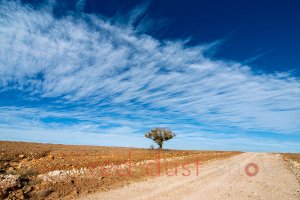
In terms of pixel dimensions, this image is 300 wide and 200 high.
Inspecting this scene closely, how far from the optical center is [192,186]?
17172 millimetres

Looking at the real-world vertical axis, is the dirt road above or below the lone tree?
below

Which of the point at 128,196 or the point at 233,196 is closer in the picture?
the point at 128,196

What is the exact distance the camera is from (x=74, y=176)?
18.9m

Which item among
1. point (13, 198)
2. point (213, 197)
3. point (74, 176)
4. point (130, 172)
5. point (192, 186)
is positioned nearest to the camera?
point (13, 198)

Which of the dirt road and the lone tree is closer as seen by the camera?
the dirt road

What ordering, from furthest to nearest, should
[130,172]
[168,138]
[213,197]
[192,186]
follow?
1. [168,138]
2. [130,172]
3. [192,186]
4. [213,197]

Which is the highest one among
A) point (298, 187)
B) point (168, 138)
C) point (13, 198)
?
point (168, 138)

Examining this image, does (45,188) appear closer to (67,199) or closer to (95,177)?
(67,199)

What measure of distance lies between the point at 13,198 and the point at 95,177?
633cm

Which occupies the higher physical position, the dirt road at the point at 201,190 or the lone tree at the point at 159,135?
the lone tree at the point at 159,135

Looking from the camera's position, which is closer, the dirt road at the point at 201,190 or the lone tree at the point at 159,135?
the dirt road at the point at 201,190

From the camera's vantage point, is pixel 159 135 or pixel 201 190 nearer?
pixel 201 190

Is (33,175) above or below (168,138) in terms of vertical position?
below

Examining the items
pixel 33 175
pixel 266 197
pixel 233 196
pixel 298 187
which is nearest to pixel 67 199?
pixel 33 175
